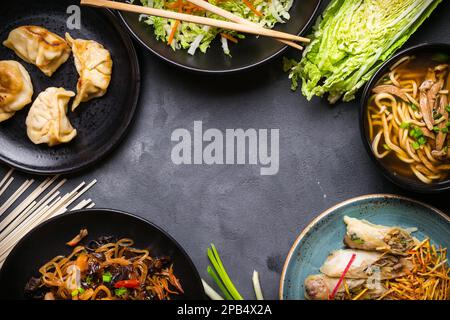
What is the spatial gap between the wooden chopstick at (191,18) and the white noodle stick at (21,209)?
1.11 metres

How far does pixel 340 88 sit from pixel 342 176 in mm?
517

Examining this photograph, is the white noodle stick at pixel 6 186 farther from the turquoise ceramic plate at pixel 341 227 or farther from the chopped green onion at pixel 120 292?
the turquoise ceramic plate at pixel 341 227

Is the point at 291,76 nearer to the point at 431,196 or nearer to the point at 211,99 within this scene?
the point at 211,99

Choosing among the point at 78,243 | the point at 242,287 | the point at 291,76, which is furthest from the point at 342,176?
the point at 78,243

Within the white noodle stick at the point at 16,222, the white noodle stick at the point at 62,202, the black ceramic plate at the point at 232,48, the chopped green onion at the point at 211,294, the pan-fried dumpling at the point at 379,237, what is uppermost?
the black ceramic plate at the point at 232,48

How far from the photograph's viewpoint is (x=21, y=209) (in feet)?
11.5

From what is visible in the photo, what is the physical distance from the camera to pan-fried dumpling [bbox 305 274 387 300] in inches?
128

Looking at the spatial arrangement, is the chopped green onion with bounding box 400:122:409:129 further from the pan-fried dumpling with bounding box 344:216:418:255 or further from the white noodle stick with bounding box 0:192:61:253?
the white noodle stick with bounding box 0:192:61:253

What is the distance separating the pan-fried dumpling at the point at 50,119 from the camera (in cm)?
342

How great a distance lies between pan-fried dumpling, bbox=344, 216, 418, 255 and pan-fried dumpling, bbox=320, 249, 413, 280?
45mm

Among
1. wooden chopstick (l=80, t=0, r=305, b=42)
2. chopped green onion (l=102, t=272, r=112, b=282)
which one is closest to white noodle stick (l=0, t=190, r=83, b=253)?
chopped green onion (l=102, t=272, r=112, b=282)

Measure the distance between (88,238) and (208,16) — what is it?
1.44 meters

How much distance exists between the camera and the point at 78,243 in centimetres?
345

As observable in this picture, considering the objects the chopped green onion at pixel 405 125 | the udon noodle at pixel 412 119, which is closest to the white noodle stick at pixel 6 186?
the udon noodle at pixel 412 119
